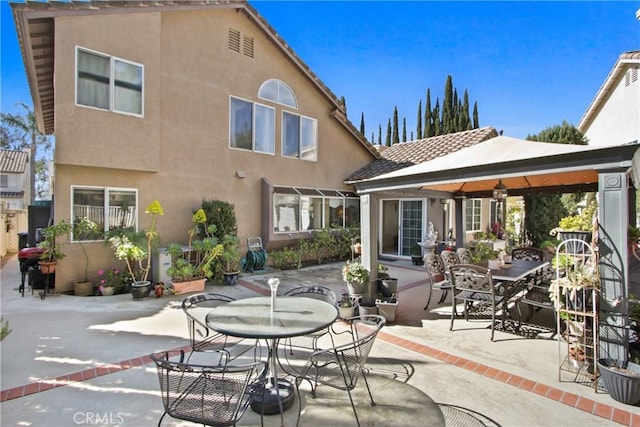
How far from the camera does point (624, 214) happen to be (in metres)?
3.85

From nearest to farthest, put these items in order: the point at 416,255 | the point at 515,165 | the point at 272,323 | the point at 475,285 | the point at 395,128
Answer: the point at 272,323
the point at 515,165
the point at 475,285
the point at 416,255
the point at 395,128

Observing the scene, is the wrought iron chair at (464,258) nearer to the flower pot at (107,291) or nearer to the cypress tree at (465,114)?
the flower pot at (107,291)

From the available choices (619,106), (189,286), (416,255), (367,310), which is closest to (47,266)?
(189,286)

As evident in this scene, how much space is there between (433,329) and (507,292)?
1.63 meters

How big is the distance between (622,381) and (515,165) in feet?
Result: 9.78

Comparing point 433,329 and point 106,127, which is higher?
point 106,127

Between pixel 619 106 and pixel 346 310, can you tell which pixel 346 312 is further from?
pixel 619 106

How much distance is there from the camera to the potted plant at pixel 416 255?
42.8 feet

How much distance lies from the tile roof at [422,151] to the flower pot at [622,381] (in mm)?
11005

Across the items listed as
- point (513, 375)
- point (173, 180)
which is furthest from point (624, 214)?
point (173, 180)

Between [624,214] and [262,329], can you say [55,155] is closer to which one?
[262,329]

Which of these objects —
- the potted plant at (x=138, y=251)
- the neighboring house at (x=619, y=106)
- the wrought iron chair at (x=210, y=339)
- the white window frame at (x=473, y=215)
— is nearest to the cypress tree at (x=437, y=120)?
the neighboring house at (x=619, y=106)

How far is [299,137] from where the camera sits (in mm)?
13734

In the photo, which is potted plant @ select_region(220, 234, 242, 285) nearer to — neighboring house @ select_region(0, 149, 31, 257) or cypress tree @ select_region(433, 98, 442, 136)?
neighboring house @ select_region(0, 149, 31, 257)
